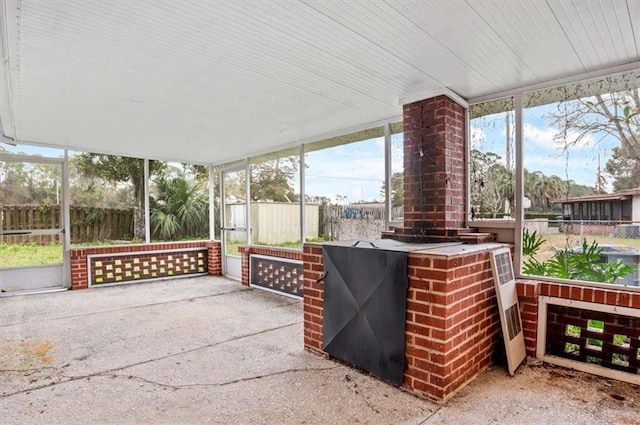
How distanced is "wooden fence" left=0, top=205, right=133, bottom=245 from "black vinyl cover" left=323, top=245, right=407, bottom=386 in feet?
16.8

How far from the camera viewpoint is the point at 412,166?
3.49 meters

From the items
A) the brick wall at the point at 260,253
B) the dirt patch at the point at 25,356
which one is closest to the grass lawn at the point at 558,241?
the brick wall at the point at 260,253

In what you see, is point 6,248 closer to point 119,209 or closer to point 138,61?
point 119,209

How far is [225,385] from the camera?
260 centimetres

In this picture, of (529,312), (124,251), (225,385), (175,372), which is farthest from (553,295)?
(124,251)

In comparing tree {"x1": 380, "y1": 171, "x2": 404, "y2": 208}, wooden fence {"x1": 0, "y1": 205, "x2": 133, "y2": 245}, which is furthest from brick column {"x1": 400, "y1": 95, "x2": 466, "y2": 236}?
wooden fence {"x1": 0, "y1": 205, "x2": 133, "y2": 245}

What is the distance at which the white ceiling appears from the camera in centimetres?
204

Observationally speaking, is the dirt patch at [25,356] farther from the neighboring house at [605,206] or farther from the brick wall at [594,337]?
the neighboring house at [605,206]

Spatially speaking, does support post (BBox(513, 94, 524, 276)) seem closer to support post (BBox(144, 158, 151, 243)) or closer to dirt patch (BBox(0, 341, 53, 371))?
dirt patch (BBox(0, 341, 53, 371))

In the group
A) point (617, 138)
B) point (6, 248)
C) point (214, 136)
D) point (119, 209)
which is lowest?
point (6, 248)

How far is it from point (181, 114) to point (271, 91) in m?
1.29

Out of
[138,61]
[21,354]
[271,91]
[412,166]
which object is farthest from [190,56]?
[21,354]

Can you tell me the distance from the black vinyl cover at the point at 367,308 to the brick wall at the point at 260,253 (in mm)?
2361

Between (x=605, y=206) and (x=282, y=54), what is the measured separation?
9.49 feet
